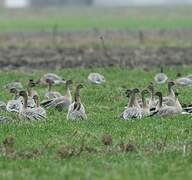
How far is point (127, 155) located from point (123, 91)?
31.6 feet

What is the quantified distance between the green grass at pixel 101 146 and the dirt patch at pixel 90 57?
1218 cm

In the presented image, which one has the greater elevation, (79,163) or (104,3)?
(79,163)

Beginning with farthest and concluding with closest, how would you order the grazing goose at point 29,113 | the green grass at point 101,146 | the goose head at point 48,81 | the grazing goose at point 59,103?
the goose head at point 48,81 → the grazing goose at point 59,103 → the grazing goose at point 29,113 → the green grass at point 101,146

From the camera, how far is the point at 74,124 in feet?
55.8

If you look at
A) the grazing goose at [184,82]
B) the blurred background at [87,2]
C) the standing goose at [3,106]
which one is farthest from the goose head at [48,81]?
the blurred background at [87,2]

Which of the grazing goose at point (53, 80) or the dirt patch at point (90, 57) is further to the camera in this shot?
the dirt patch at point (90, 57)

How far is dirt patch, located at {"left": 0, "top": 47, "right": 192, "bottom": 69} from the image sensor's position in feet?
108

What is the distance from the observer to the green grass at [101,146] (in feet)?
41.0

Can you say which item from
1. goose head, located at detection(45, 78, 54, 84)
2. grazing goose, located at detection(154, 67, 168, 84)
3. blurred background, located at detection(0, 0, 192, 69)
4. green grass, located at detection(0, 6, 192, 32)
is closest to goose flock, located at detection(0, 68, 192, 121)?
goose head, located at detection(45, 78, 54, 84)

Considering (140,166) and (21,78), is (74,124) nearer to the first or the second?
(140,166)

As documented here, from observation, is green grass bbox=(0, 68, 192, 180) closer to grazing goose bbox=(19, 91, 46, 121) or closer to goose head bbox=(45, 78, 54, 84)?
grazing goose bbox=(19, 91, 46, 121)

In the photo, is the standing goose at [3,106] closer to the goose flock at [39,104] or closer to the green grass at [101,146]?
the goose flock at [39,104]

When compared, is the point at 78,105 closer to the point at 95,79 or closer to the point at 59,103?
the point at 59,103

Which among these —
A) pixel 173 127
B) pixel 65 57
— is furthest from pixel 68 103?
pixel 65 57
